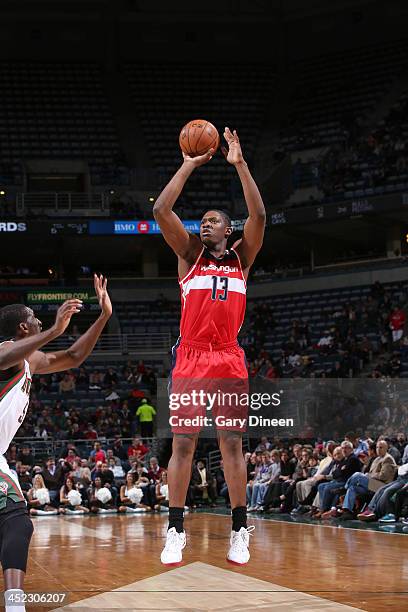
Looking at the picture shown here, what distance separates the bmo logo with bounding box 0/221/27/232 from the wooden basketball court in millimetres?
17287

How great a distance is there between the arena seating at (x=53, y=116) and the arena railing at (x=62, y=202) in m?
1.20

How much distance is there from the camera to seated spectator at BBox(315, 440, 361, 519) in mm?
14156

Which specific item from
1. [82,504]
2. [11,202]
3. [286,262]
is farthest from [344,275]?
[82,504]

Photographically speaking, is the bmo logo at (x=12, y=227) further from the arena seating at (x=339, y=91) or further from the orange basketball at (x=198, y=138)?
the orange basketball at (x=198, y=138)

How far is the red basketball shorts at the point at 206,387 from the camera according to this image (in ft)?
19.9

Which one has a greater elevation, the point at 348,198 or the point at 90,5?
the point at 90,5

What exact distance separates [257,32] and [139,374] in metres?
17.1

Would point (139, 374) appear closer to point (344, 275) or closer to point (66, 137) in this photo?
point (344, 275)

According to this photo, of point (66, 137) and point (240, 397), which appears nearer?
point (240, 397)

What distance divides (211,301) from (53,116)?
29.4 metres

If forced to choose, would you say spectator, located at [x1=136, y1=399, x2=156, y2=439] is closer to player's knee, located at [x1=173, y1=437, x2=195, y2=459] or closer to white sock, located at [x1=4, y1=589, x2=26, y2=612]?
player's knee, located at [x1=173, y1=437, x2=195, y2=459]

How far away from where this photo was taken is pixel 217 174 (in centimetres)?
3291

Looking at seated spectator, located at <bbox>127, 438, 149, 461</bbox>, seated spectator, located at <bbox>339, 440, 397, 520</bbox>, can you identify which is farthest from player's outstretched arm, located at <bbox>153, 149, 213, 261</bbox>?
seated spectator, located at <bbox>127, 438, 149, 461</bbox>

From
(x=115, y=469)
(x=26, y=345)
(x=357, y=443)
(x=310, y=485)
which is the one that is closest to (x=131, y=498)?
(x=115, y=469)
